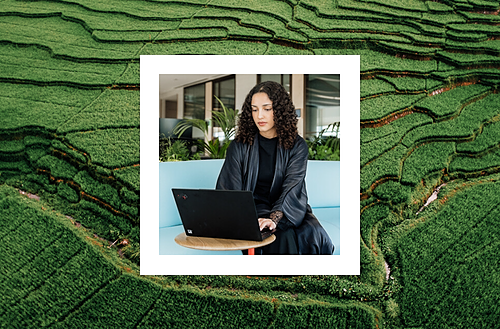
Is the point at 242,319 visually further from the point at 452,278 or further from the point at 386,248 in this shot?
the point at 452,278

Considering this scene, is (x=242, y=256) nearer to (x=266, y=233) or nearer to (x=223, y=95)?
(x=266, y=233)

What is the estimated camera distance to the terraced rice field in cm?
171

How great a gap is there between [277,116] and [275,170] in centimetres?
33

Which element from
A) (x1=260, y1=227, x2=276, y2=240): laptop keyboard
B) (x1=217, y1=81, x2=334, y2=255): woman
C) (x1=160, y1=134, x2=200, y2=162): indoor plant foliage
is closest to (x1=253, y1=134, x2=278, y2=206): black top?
(x1=217, y1=81, x2=334, y2=255): woman

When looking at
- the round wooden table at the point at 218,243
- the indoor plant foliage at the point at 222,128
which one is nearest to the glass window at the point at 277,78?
the indoor plant foliage at the point at 222,128

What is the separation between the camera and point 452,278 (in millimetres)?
1807

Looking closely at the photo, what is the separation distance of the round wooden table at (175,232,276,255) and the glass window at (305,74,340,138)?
2.36 ft

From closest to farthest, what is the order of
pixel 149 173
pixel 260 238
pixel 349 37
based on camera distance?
1. pixel 260 238
2. pixel 149 173
3. pixel 349 37

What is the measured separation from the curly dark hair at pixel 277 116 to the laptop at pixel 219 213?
39 cm

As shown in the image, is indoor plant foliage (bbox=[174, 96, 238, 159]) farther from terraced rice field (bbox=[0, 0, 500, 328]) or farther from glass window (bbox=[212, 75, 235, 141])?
terraced rice field (bbox=[0, 0, 500, 328])

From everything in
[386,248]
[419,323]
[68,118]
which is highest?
[68,118]

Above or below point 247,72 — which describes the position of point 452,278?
below

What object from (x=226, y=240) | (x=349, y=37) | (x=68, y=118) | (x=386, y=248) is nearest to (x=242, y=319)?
(x=226, y=240)

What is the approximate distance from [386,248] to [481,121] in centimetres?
114
